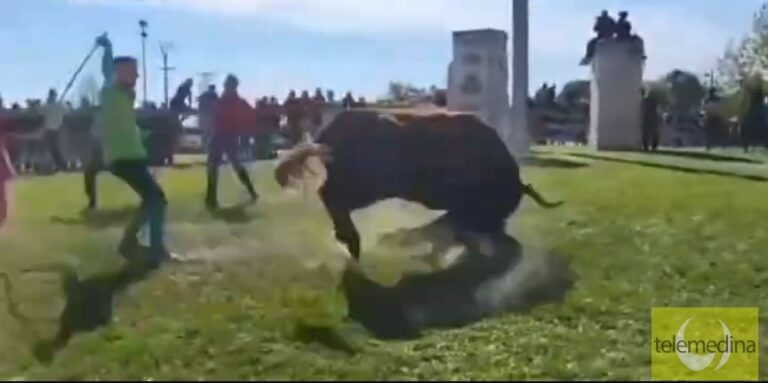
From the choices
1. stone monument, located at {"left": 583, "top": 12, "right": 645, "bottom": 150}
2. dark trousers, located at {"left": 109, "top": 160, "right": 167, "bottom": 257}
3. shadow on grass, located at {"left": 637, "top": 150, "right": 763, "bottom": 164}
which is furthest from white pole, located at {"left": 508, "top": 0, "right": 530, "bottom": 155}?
shadow on grass, located at {"left": 637, "top": 150, "right": 763, "bottom": 164}

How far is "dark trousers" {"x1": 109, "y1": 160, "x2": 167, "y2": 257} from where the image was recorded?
183 inches

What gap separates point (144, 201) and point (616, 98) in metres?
4.23

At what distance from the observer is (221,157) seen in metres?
4.87

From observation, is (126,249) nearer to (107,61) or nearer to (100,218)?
(100,218)

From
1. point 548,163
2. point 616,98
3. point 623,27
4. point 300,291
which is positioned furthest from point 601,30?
point 300,291

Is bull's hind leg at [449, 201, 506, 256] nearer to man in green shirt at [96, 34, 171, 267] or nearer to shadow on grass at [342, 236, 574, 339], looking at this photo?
shadow on grass at [342, 236, 574, 339]

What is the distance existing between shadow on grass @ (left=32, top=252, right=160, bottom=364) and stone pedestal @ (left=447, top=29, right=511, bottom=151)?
1.56 m

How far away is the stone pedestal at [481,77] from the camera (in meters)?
5.20

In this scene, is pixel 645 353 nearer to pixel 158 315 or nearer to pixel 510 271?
pixel 510 271

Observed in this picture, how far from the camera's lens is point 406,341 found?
4.36 meters

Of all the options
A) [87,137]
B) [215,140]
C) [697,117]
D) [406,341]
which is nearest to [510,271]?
[406,341]

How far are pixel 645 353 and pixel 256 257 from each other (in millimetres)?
1650

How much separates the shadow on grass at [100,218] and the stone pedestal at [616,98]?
3.12 meters

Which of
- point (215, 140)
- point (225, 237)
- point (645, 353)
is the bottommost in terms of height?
point (645, 353)
